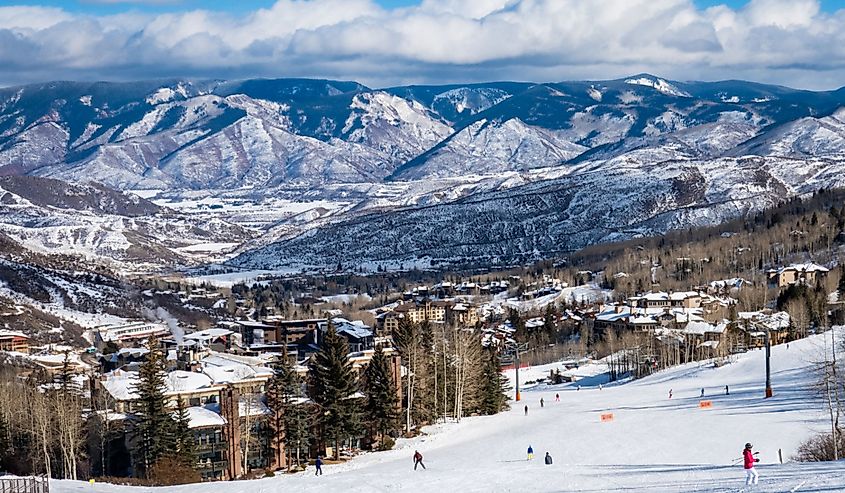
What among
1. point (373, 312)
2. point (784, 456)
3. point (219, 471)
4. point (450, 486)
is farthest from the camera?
point (373, 312)

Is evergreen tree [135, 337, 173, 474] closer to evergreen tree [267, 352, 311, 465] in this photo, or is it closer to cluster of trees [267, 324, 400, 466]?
evergreen tree [267, 352, 311, 465]

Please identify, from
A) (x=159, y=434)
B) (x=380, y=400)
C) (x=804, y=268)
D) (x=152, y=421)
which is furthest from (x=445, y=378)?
(x=804, y=268)

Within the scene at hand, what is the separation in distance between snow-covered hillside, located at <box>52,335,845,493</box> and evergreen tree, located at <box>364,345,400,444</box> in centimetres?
142

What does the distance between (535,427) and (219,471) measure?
755 inches

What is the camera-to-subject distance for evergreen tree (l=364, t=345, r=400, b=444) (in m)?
62.6

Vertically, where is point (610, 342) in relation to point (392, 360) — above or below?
below

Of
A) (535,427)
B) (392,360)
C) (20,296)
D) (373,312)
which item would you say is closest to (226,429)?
(392,360)

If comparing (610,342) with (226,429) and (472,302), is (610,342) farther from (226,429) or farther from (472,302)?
(226,429)

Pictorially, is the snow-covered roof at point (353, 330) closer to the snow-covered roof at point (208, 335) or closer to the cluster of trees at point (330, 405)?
the snow-covered roof at point (208, 335)

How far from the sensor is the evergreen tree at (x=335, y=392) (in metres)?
59.6

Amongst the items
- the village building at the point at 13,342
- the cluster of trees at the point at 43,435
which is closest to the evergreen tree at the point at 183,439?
the cluster of trees at the point at 43,435

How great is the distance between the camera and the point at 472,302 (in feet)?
572

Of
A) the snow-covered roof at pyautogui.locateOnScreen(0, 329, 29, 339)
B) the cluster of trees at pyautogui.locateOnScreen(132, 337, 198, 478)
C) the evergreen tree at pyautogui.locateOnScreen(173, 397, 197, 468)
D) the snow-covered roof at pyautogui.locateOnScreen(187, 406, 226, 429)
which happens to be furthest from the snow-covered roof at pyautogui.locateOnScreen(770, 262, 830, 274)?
the cluster of trees at pyautogui.locateOnScreen(132, 337, 198, 478)

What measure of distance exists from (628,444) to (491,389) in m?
20.1
